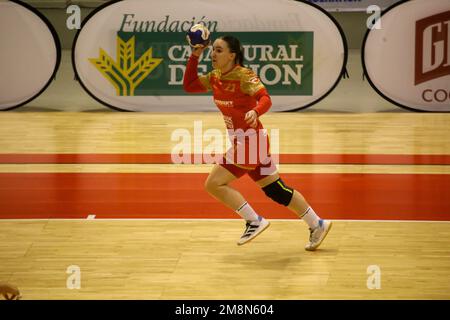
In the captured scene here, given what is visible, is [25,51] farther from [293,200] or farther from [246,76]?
[293,200]

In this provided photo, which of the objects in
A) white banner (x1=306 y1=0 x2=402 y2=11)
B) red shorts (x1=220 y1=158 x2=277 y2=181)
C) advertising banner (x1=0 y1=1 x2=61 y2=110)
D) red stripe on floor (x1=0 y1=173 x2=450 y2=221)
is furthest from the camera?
white banner (x1=306 y1=0 x2=402 y2=11)

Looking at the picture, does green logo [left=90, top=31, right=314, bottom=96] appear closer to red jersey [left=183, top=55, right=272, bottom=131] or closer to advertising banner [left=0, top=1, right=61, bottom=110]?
advertising banner [left=0, top=1, right=61, bottom=110]

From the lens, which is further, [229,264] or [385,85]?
[385,85]

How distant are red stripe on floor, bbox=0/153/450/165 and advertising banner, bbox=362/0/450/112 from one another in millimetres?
1982

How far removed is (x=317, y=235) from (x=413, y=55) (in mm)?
5472

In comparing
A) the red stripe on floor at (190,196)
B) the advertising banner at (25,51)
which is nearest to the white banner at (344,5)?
the advertising banner at (25,51)

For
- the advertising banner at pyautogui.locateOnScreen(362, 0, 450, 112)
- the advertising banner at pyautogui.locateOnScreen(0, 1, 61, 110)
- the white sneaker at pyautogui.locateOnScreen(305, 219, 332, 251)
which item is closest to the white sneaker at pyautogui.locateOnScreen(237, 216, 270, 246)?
the white sneaker at pyautogui.locateOnScreen(305, 219, 332, 251)

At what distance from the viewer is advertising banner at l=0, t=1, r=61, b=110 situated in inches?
483

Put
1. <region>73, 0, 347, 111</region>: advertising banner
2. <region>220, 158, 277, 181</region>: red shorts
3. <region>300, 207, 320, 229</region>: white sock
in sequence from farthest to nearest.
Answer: <region>73, 0, 347, 111</region>: advertising banner, <region>300, 207, 320, 229</region>: white sock, <region>220, 158, 277, 181</region>: red shorts

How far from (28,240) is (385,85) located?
6.08 meters

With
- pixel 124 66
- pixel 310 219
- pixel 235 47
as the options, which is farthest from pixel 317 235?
pixel 124 66

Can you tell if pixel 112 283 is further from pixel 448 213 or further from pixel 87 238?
pixel 448 213

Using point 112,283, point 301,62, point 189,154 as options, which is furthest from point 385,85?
point 112,283

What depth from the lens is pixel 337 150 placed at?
10.6m
